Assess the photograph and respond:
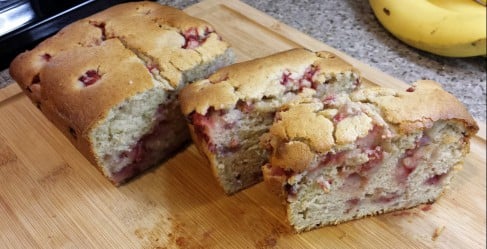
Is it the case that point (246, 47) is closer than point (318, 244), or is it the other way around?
point (318, 244)

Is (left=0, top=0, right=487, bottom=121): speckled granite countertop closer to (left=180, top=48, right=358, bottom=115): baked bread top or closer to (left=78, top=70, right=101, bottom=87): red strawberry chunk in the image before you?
(left=180, top=48, right=358, bottom=115): baked bread top

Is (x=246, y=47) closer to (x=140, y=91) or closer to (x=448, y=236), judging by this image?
(x=140, y=91)

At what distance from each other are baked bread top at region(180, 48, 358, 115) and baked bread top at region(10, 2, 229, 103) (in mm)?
112

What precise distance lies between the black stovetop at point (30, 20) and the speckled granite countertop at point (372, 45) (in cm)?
14

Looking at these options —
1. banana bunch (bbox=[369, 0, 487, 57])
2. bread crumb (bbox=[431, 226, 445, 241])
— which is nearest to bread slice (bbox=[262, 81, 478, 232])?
bread crumb (bbox=[431, 226, 445, 241])

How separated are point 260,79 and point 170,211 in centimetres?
50

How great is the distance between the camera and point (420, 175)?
1606 millimetres

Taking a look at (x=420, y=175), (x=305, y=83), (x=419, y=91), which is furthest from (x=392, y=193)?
(x=305, y=83)

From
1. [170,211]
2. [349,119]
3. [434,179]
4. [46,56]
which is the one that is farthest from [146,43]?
[434,179]

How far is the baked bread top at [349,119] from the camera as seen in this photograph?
144 cm

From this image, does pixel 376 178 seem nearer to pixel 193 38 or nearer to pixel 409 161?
pixel 409 161

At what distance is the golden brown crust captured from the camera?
1.47 meters

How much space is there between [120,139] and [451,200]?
106 cm

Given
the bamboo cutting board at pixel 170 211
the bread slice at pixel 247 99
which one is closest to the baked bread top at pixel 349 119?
the bread slice at pixel 247 99
